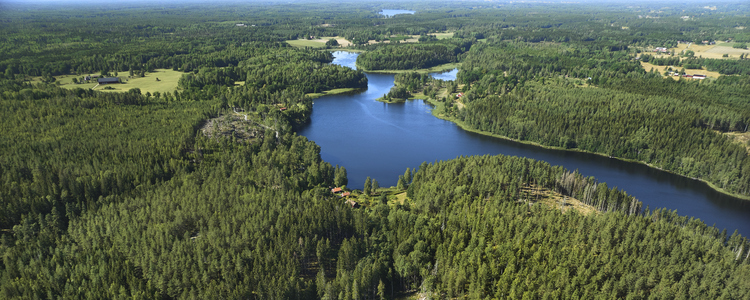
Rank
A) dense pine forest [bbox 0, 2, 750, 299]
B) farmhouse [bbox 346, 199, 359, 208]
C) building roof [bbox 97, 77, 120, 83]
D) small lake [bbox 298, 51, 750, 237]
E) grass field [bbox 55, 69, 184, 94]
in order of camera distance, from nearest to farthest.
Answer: dense pine forest [bbox 0, 2, 750, 299], farmhouse [bbox 346, 199, 359, 208], small lake [bbox 298, 51, 750, 237], grass field [bbox 55, 69, 184, 94], building roof [bbox 97, 77, 120, 83]

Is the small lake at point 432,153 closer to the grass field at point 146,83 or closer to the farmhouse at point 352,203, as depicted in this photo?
the farmhouse at point 352,203

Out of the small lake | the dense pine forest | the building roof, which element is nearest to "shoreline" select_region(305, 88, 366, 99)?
the small lake

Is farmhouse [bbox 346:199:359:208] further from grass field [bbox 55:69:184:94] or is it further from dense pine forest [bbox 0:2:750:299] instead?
grass field [bbox 55:69:184:94]

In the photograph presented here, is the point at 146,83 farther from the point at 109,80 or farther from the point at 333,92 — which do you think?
the point at 333,92

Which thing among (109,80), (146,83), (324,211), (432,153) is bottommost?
(432,153)

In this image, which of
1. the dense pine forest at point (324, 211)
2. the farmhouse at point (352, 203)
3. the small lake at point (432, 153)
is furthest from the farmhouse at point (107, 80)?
the farmhouse at point (352, 203)

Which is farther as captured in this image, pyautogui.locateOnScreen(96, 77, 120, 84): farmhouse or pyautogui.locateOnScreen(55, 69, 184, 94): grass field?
pyautogui.locateOnScreen(96, 77, 120, 84): farmhouse

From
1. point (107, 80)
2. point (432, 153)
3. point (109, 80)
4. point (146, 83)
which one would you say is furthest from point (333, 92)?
point (107, 80)
